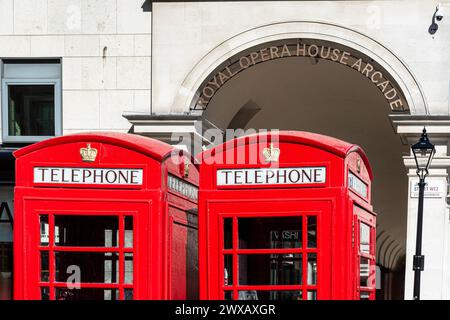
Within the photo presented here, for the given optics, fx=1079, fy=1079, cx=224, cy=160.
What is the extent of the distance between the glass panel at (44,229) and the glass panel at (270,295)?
1908 millimetres

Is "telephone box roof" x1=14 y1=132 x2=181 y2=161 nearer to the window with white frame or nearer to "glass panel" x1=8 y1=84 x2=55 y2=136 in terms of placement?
the window with white frame

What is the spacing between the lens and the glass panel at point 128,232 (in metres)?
10.1

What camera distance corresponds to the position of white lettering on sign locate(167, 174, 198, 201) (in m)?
10.7

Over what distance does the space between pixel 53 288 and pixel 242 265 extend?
5.89 feet

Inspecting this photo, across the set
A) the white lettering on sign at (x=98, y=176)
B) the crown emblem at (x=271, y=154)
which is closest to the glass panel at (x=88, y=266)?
the white lettering on sign at (x=98, y=176)

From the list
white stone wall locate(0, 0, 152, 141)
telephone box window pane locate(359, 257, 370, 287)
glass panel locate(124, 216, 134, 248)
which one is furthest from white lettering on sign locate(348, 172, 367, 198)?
white stone wall locate(0, 0, 152, 141)

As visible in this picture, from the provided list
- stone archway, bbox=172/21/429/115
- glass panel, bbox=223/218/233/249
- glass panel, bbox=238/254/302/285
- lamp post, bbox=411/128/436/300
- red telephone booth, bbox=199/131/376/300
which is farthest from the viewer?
stone archway, bbox=172/21/429/115

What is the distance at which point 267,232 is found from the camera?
1009 cm

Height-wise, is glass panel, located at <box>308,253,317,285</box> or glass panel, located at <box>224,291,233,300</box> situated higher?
glass panel, located at <box>308,253,317,285</box>

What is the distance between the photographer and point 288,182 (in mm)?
10117

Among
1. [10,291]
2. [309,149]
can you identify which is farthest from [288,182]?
[10,291]

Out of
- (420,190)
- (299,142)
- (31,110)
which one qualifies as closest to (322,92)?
(420,190)

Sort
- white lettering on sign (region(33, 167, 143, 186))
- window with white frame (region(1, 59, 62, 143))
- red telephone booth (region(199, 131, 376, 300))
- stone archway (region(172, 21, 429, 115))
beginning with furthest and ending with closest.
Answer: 1. window with white frame (region(1, 59, 62, 143))
2. stone archway (region(172, 21, 429, 115))
3. white lettering on sign (region(33, 167, 143, 186))
4. red telephone booth (region(199, 131, 376, 300))

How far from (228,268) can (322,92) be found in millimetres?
10734
